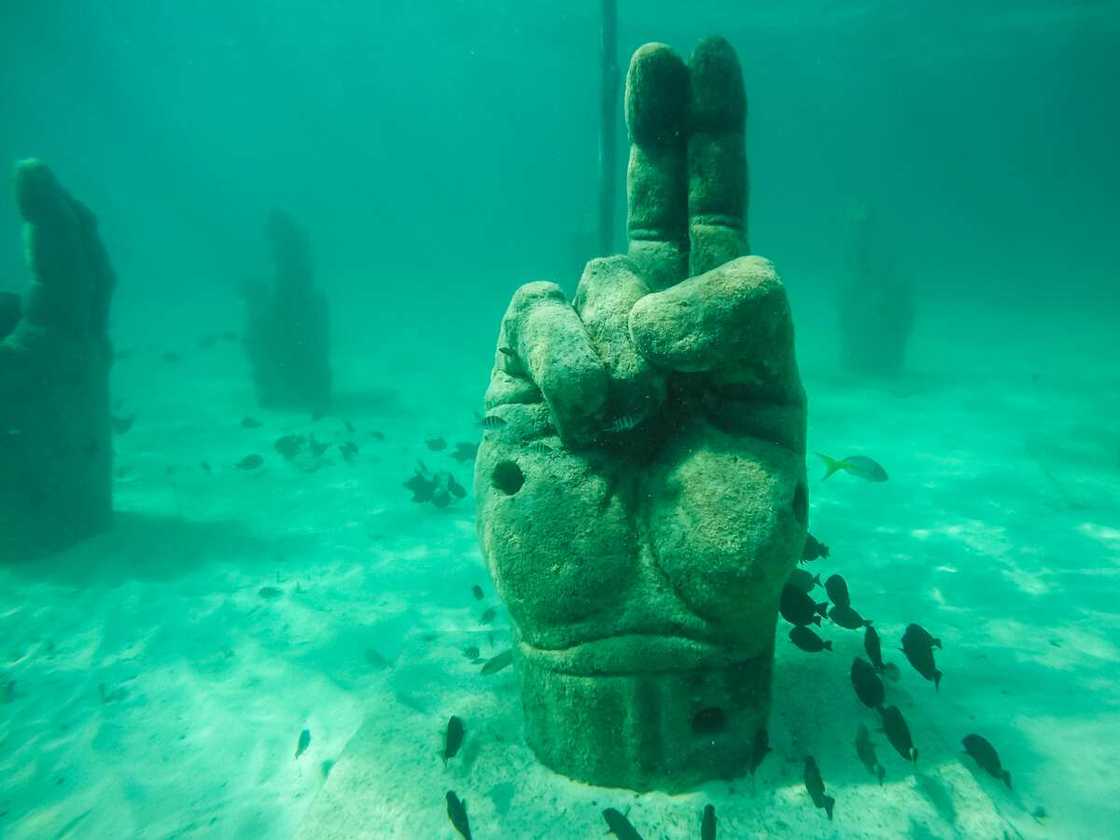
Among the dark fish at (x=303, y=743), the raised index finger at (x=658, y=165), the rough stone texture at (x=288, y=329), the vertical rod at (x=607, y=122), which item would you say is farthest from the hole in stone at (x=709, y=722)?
the rough stone texture at (x=288, y=329)

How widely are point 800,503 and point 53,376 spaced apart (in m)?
10.1

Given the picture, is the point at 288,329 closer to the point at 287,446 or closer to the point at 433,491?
the point at 287,446

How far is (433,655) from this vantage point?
232 inches

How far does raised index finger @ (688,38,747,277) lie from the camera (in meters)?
3.92

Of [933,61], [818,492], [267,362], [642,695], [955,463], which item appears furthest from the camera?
[933,61]

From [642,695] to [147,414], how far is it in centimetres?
1810

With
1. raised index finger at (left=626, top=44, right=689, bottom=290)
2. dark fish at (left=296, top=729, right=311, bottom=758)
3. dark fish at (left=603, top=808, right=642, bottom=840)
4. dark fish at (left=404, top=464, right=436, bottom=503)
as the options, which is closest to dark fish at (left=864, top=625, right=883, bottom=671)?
dark fish at (left=603, top=808, right=642, bottom=840)

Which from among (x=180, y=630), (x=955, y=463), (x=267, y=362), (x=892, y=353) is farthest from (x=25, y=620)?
(x=892, y=353)

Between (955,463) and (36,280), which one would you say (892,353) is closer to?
(955,463)

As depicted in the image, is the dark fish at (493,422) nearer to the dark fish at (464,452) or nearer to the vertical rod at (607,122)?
the vertical rod at (607,122)

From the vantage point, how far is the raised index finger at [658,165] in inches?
159

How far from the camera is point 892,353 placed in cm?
1773

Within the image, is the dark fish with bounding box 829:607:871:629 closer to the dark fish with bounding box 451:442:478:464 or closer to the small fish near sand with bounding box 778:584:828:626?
the small fish near sand with bounding box 778:584:828:626

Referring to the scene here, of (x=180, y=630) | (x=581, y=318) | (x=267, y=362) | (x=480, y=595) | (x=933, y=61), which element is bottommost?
(x=180, y=630)
